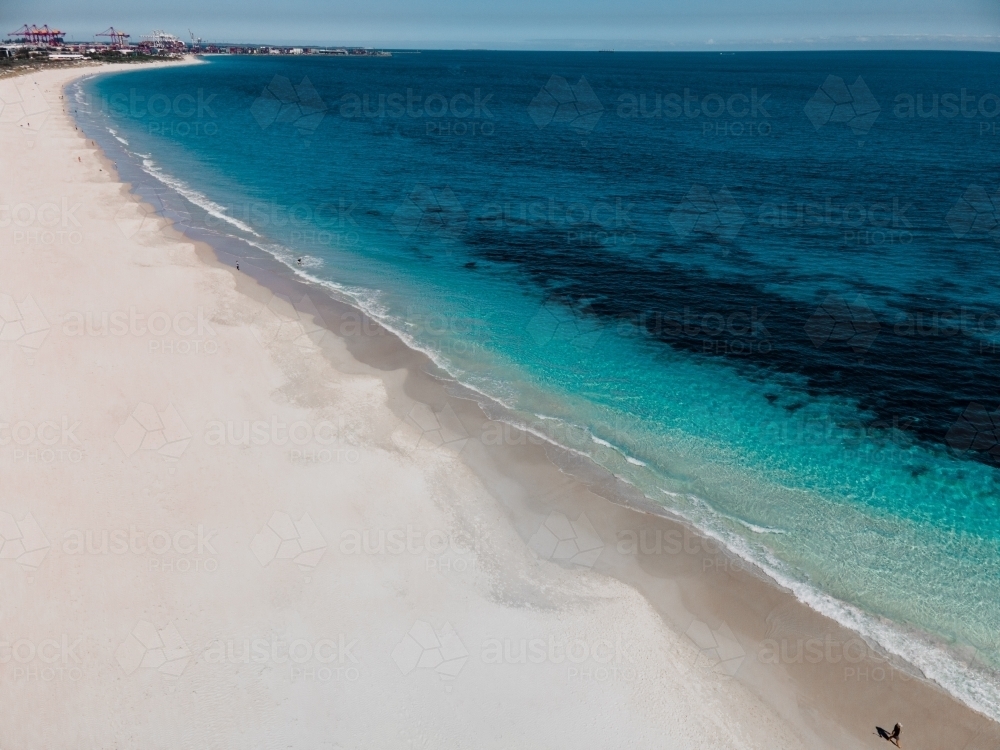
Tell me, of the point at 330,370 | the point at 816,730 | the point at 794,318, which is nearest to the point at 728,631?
the point at 816,730
